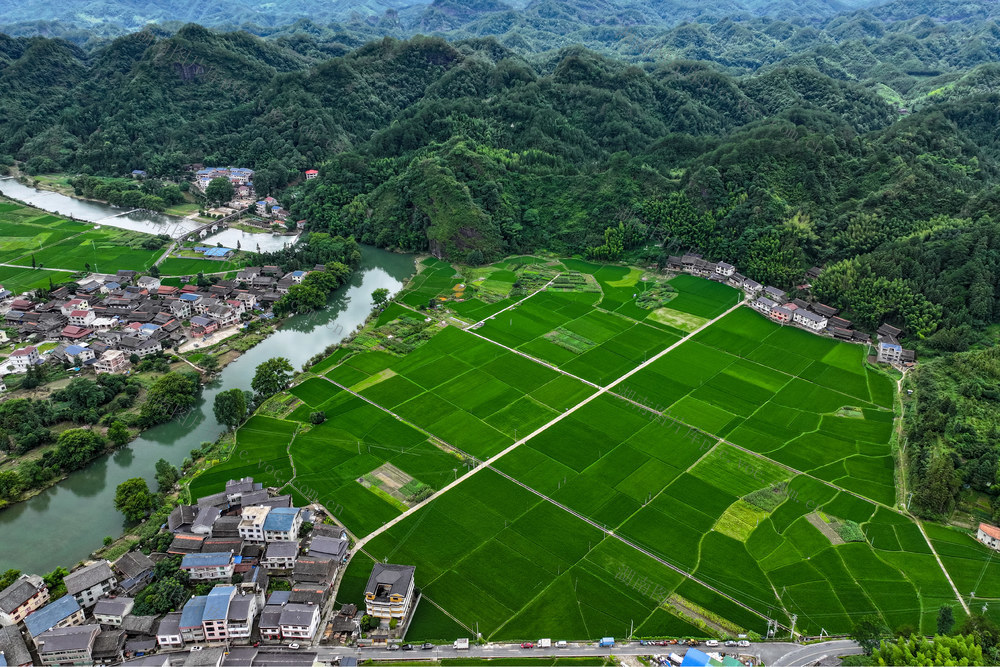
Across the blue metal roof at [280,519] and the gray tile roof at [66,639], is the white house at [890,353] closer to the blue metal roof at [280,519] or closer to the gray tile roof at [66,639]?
the blue metal roof at [280,519]

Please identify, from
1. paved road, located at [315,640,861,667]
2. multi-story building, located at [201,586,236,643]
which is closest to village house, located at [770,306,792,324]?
paved road, located at [315,640,861,667]

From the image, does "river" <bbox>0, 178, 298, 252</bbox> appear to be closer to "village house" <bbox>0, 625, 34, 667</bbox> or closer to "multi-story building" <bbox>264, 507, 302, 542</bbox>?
"multi-story building" <bbox>264, 507, 302, 542</bbox>

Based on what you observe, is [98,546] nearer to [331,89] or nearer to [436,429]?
[436,429]

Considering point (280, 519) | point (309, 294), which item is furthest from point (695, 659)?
point (309, 294)

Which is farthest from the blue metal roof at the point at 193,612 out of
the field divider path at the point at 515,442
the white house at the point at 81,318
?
the white house at the point at 81,318

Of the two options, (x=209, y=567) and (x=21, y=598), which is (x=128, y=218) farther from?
(x=209, y=567)
